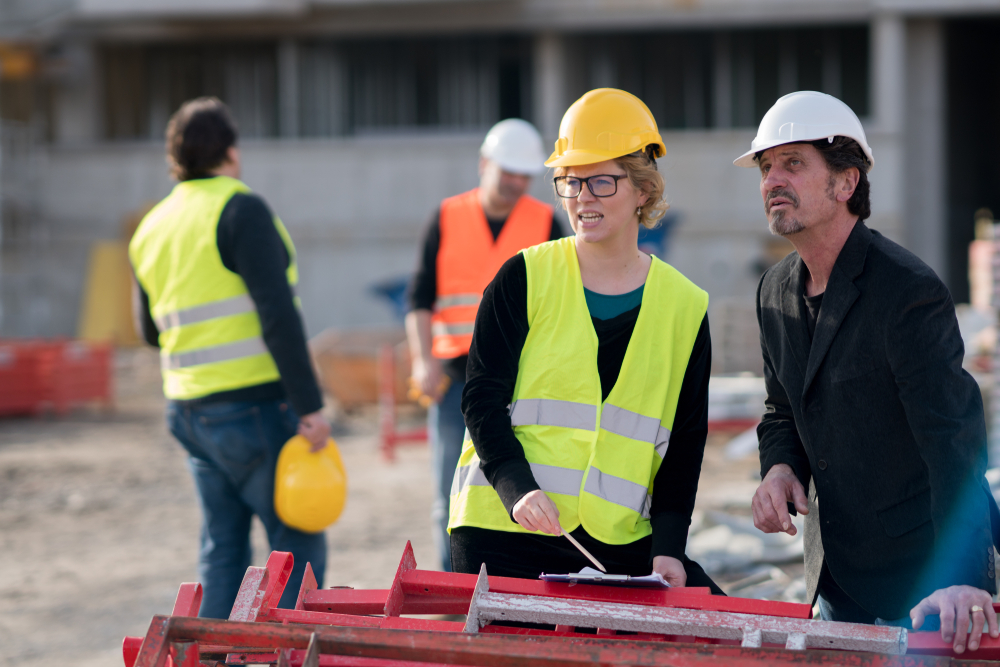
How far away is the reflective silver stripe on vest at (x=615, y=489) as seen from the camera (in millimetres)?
2566

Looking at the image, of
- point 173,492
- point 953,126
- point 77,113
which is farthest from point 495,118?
point 173,492

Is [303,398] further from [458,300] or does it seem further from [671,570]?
[671,570]

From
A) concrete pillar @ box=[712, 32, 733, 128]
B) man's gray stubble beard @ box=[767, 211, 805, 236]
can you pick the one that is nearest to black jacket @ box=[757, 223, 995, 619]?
man's gray stubble beard @ box=[767, 211, 805, 236]

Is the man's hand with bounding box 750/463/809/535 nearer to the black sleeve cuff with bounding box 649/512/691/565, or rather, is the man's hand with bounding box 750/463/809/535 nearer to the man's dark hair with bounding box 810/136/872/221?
the black sleeve cuff with bounding box 649/512/691/565

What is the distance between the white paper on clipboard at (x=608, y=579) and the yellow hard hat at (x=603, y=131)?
1.04 m

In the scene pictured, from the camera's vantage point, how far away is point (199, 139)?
12.7 ft

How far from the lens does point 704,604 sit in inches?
87.7

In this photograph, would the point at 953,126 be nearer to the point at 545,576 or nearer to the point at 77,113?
the point at 77,113

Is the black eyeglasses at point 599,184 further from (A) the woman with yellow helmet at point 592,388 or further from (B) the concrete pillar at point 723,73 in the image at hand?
(B) the concrete pillar at point 723,73

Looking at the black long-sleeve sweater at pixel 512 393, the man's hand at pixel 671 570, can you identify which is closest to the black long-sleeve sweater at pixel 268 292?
the black long-sleeve sweater at pixel 512 393

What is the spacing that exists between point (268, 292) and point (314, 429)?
528mm

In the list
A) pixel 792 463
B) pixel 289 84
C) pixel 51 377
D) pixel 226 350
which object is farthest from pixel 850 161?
pixel 289 84

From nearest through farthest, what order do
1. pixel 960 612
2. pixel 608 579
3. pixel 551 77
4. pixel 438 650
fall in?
pixel 438 650 < pixel 960 612 < pixel 608 579 < pixel 551 77

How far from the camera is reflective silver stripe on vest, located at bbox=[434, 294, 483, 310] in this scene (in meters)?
4.75
